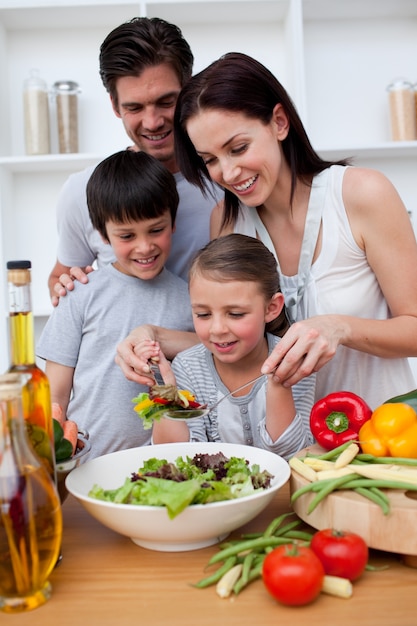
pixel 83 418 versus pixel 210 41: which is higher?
pixel 210 41

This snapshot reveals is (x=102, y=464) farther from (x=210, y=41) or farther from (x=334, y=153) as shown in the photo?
(x=210, y=41)

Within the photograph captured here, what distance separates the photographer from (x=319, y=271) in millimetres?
1954

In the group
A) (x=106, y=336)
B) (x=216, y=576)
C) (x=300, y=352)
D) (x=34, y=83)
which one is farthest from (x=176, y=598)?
(x=34, y=83)

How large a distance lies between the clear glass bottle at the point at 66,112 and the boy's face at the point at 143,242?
136 cm

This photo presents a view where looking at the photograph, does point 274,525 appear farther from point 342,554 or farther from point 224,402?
point 224,402

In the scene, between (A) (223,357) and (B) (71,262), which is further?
(B) (71,262)

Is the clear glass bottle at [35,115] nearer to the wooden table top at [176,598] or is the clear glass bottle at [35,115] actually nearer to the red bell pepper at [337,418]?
the red bell pepper at [337,418]

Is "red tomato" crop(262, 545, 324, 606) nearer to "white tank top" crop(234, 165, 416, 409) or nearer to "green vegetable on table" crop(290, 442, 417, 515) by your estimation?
"green vegetable on table" crop(290, 442, 417, 515)

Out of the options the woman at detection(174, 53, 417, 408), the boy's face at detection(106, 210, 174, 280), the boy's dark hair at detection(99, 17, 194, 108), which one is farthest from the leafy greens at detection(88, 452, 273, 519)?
the boy's dark hair at detection(99, 17, 194, 108)

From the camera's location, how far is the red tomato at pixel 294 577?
2.87ft

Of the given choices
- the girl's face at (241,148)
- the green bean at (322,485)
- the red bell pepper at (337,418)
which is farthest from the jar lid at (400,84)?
the green bean at (322,485)

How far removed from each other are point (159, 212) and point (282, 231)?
0.37m

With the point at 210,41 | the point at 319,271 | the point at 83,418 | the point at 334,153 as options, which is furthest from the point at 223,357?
the point at 210,41

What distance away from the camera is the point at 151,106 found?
215cm
